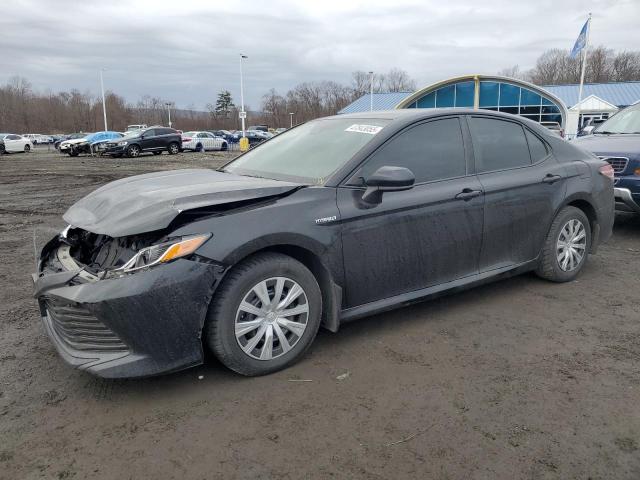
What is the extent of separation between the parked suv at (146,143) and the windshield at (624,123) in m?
23.9

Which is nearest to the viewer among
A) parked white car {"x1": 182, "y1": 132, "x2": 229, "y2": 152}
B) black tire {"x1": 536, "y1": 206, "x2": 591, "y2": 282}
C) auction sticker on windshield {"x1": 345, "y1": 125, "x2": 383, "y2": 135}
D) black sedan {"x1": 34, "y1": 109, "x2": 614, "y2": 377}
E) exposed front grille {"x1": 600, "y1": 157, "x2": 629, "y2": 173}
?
black sedan {"x1": 34, "y1": 109, "x2": 614, "y2": 377}

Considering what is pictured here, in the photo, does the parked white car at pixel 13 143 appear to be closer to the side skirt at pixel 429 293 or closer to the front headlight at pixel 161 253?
the front headlight at pixel 161 253

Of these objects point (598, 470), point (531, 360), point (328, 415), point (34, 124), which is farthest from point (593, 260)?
point (34, 124)

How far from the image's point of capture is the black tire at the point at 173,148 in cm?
3004

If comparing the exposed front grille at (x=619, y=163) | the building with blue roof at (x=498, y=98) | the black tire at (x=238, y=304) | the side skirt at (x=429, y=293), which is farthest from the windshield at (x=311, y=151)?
the building with blue roof at (x=498, y=98)

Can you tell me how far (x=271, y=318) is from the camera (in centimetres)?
309

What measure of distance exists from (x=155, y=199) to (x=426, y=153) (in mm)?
2019

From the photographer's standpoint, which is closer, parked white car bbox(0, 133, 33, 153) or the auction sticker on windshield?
the auction sticker on windshield

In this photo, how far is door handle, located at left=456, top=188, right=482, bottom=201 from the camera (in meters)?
3.89

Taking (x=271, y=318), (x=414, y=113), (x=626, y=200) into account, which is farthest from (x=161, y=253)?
(x=626, y=200)

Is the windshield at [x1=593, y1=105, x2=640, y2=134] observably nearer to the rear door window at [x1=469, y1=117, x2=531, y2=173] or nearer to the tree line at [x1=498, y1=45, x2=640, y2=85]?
the rear door window at [x1=469, y1=117, x2=531, y2=173]

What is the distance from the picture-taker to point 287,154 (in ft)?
13.5

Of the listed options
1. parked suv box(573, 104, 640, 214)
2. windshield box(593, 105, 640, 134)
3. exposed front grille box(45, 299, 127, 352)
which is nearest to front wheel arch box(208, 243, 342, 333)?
exposed front grille box(45, 299, 127, 352)

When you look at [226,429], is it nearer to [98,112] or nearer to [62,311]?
[62,311]
